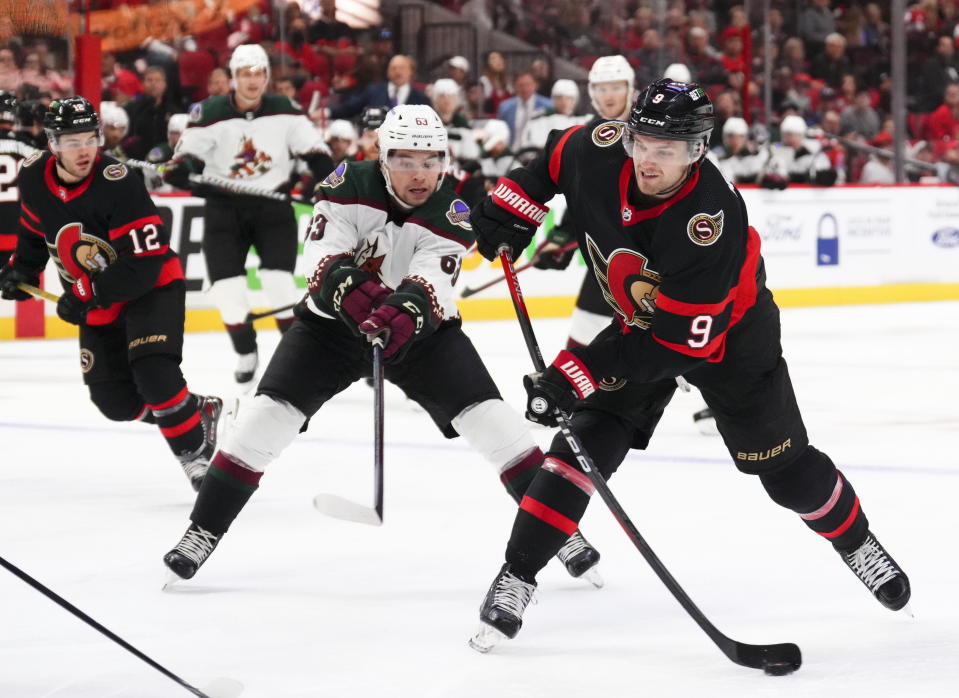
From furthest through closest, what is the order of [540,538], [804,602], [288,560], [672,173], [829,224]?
1. [829,224]
2. [288,560]
3. [804,602]
4. [540,538]
5. [672,173]

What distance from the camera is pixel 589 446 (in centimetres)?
256

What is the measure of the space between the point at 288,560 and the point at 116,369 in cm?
83

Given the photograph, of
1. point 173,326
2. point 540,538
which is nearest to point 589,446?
point 540,538

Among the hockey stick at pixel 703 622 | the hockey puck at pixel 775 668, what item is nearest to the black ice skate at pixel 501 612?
the hockey stick at pixel 703 622

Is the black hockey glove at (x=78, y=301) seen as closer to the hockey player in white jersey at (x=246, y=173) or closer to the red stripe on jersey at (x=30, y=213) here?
the red stripe on jersey at (x=30, y=213)

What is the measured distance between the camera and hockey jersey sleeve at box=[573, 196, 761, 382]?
2320mm

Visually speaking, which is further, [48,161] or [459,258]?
[48,161]

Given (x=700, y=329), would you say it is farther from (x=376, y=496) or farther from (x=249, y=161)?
(x=249, y=161)

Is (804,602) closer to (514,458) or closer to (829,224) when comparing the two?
(514,458)

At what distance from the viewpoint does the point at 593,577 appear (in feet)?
9.57

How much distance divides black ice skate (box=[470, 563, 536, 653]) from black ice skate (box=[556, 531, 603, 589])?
1.18ft

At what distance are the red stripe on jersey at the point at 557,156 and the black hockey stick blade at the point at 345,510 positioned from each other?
736 mm

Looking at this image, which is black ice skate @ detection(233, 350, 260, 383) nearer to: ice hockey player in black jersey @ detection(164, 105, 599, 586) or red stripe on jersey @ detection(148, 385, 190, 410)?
red stripe on jersey @ detection(148, 385, 190, 410)

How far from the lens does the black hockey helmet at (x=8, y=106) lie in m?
6.80
